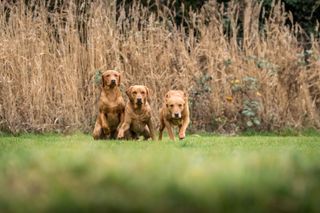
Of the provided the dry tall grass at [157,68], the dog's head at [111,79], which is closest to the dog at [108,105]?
the dog's head at [111,79]

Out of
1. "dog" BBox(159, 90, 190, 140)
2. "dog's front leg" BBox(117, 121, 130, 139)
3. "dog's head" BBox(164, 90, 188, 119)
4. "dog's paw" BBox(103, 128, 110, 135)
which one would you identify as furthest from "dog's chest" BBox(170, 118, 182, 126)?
"dog's paw" BBox(103, 128, 110, 135)

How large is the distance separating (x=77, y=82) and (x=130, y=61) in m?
0.92

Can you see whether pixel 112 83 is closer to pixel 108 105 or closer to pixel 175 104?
pixel 108 105

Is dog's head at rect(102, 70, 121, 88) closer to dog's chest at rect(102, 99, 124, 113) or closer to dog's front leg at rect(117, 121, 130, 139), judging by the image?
dog's chest at rect(102, 99, 124, 113)

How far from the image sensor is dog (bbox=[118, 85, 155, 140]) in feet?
32.2

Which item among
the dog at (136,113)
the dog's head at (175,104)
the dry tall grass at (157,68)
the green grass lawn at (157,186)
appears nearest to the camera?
the green grass lawn at (157,186)

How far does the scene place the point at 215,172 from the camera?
12.5 ft

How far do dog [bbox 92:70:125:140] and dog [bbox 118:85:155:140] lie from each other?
163 millimetres

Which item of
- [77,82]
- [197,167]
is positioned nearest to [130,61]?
[77,82]

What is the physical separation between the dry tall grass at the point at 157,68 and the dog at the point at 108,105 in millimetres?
1286

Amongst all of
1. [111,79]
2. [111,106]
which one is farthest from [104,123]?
[111,79]

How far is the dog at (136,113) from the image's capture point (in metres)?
9.81

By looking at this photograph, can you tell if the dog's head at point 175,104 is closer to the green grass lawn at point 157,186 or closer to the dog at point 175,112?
the dog at point 175,112

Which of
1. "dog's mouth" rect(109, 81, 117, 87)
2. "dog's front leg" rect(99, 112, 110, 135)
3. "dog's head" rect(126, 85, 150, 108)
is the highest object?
"dog's mouth" rect(109, 81, 117, 87)
